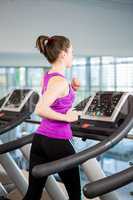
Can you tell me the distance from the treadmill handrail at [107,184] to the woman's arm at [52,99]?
0.82 m

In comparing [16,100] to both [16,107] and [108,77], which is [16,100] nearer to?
[16,107]

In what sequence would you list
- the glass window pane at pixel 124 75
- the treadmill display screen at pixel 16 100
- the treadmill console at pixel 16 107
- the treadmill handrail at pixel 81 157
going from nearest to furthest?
the treadmill handrail at pixel 81 157 → the treadmill console at pixel 16 107 → the treadmill display screen at pixel 16 100 → the glass window pane at pixel 124 75

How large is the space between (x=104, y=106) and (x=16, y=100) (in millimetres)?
948

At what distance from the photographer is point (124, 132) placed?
1866 millimetres

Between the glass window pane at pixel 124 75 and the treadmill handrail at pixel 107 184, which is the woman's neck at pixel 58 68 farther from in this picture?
the glass window pane at pixel 124 75

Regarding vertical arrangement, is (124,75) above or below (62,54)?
below

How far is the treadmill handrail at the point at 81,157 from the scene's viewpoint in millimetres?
1532

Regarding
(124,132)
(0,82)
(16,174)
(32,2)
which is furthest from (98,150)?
(0,82)

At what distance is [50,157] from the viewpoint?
2027mm

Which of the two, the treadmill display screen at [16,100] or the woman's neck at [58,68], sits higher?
the woman's neck at [58,68]

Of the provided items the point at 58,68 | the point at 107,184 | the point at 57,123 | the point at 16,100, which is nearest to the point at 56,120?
the point at 57,123

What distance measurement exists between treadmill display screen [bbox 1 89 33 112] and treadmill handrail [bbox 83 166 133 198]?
180cm

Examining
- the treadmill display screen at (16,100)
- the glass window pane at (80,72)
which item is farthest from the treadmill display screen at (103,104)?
the glass window pane at (80,72)

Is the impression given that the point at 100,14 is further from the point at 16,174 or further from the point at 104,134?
the point at 104,134
